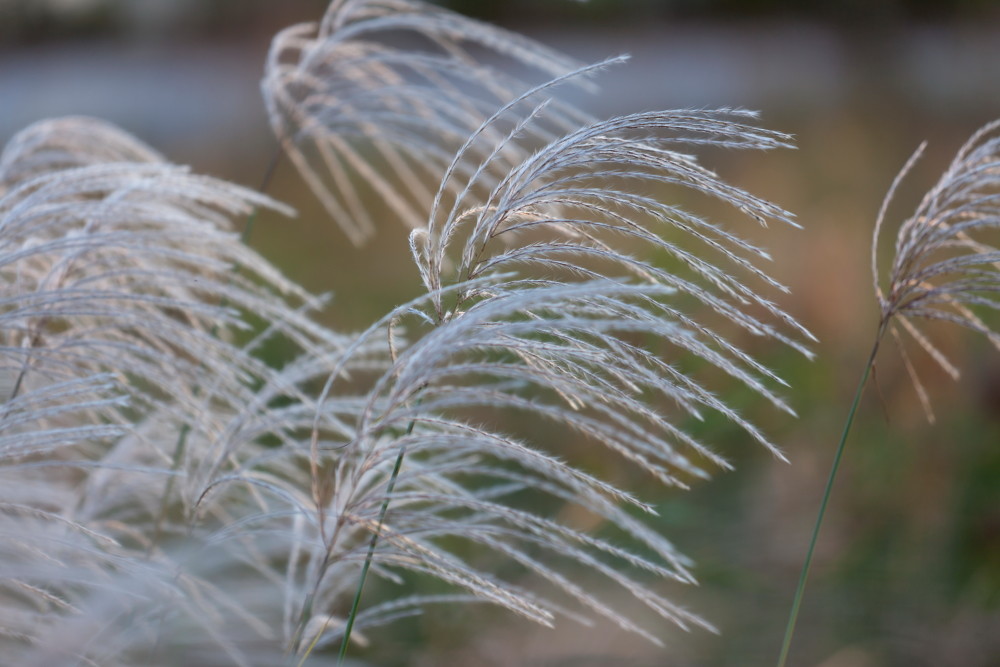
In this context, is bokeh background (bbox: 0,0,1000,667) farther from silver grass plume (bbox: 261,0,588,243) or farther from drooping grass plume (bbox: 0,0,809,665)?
silver grass plume (bbox: 261,0,588,243)

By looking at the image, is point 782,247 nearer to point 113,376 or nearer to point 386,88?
point 386,88

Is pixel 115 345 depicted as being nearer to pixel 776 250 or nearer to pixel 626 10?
pixel 776 250

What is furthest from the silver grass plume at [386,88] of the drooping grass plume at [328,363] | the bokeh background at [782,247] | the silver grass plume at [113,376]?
the bokeh background at [782,247]

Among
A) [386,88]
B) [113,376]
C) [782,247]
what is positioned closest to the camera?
[113,376]

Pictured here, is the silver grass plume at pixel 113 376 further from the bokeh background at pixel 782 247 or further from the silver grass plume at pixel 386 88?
the bokeh background at pixel 782 247

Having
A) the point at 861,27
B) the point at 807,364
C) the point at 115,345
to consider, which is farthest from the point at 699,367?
the point at 861,27

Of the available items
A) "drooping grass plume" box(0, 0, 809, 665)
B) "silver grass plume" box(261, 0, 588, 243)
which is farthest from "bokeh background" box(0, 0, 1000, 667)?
"silver grass plume" box(261, 0, 588, 243)

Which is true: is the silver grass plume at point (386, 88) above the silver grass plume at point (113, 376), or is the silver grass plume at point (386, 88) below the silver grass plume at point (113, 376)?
above

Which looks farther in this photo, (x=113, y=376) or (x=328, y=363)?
(x=328, y=363)

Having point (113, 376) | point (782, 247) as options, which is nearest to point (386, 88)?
point (113, 376)
